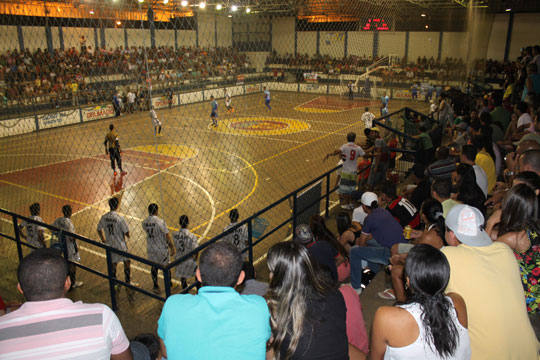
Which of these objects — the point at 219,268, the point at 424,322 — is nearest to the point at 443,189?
the point at 424,322

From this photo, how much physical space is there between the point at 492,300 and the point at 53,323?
8.78ft

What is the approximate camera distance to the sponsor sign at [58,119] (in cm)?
2090

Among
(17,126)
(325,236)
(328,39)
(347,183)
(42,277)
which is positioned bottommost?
(17,126)

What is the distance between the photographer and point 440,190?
5.16 m

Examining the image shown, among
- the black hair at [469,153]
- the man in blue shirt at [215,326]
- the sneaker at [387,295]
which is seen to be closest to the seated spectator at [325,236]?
the sneaker at [387,295]

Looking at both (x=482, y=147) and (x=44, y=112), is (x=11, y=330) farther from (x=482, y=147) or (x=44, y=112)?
(x=44, y=112)

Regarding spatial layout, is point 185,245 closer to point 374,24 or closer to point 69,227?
point 69,227

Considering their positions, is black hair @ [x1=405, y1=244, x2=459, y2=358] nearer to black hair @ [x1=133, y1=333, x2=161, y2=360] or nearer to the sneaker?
black hair @ [x1=133, y1=333, x2=161, y2=360]

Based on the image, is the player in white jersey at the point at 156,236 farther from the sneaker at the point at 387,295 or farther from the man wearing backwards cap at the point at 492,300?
the man wearing backwards cap at the point at 492,300

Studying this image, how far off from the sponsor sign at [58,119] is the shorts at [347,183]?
1742 cm

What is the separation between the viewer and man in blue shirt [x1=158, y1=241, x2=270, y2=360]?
220 cm

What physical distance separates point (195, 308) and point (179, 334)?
170 mm

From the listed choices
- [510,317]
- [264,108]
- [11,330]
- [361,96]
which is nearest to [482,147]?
[510,317]

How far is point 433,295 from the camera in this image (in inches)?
98.3
